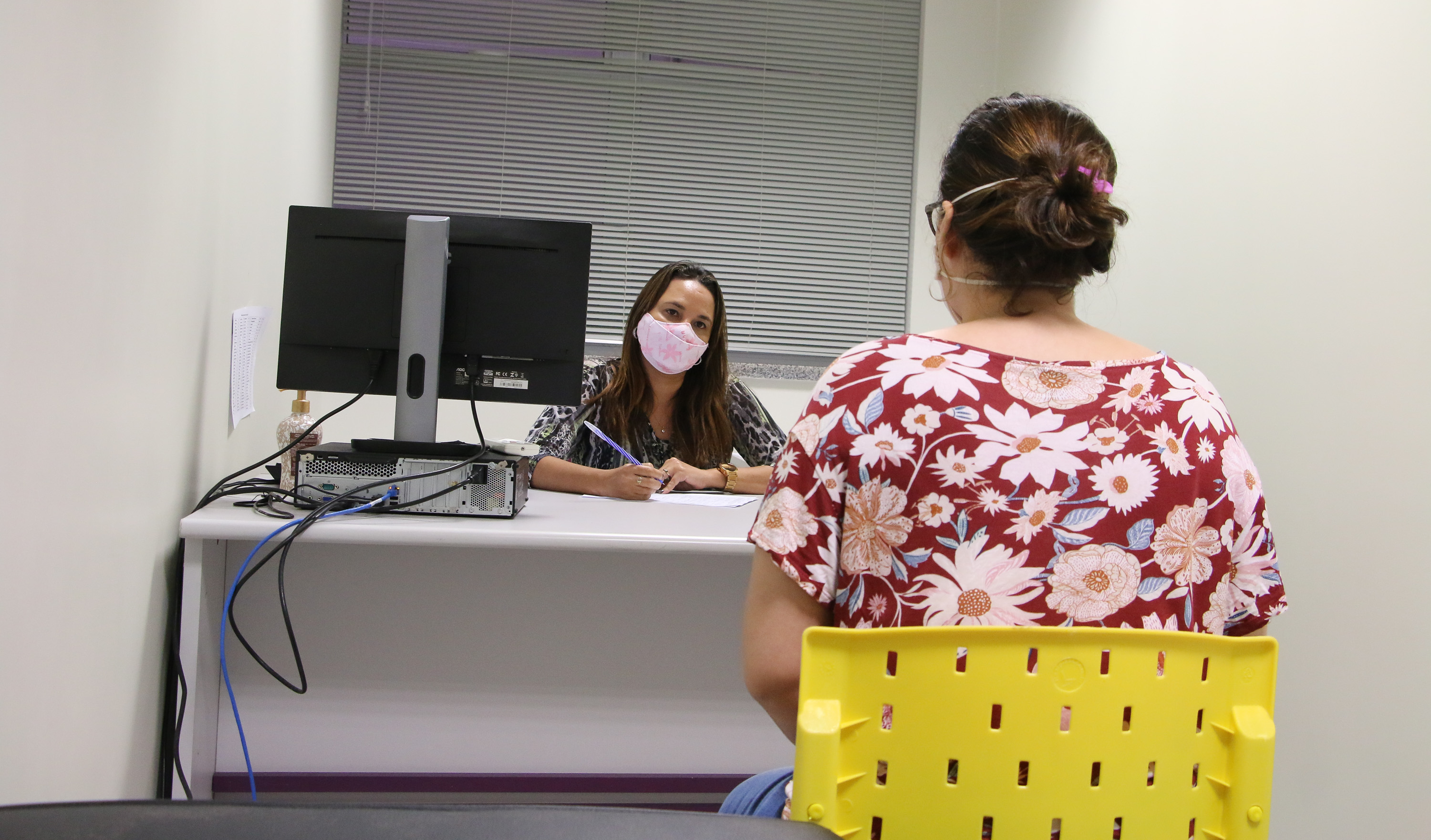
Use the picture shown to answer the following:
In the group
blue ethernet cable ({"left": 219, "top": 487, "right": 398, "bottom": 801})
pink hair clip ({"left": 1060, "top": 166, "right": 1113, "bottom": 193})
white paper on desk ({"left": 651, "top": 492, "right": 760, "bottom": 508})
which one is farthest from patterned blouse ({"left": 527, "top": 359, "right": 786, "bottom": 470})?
pink hair clip ({"left": 1060, "top": 166, "right": 1113, "bottom": 193})

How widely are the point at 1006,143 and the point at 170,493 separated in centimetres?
133

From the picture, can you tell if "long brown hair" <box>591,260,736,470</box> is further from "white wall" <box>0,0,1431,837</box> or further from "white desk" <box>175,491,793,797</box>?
"white wall" <box>0,0,1431,837</box>

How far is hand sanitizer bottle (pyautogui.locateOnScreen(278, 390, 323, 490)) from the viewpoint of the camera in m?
1.57

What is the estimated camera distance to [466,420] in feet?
10.2

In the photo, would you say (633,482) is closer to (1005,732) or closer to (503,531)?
(503,531)

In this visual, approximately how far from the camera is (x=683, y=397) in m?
2.43

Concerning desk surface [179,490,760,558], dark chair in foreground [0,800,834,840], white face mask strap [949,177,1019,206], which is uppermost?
white face mask strap [949,177,1019,206]

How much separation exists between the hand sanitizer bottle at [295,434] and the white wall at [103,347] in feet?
0.45

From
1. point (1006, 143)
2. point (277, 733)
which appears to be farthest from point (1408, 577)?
point (277, 733)

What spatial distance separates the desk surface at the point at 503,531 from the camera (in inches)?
52.8

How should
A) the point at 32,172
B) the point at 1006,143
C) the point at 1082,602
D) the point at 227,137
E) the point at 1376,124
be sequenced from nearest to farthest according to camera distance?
1. the point at 1082,602
2. the point at 1006,143
3. the point at 32,172
4. the point at 1376,124
5. the point at 227,137

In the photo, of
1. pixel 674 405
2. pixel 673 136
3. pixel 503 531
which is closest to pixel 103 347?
pixel 503 531

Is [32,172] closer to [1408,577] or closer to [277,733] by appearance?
[277,733]

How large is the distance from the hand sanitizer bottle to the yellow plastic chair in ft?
3.87
